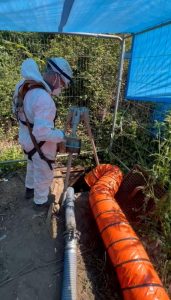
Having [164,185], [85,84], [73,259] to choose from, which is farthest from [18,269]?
[85,84]

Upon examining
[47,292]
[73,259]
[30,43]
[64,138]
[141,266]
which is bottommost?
[47,292]

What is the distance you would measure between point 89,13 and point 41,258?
94.6 inches

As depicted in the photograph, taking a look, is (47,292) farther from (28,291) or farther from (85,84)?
(85,84)

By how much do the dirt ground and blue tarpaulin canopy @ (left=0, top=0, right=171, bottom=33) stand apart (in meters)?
2.15

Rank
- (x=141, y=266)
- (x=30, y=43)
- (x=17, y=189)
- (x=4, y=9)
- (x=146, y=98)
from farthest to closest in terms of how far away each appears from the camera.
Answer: (x=30, y=43) < (x=17, y=189) < (x=146, y=98) < (x=4, y=9) < (x=141, y=266)

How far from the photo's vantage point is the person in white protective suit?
276 centimetres

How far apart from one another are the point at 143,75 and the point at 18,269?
2.76m

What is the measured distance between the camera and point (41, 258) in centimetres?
268

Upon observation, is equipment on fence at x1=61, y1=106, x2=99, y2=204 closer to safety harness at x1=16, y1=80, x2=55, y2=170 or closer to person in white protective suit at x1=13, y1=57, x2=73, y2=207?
person in white protective suit at x1=13, y1=57, x2=73, y2=207

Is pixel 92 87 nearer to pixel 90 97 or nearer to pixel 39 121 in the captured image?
pixel 90 97

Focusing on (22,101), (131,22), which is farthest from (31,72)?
(131,22)

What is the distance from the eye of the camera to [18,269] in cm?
257

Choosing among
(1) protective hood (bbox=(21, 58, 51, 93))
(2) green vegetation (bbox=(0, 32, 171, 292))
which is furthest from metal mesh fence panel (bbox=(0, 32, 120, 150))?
(1) protective hood (bbox=(21, 58, 51, 93))

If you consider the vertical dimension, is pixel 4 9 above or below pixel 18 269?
above
